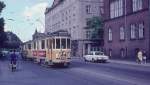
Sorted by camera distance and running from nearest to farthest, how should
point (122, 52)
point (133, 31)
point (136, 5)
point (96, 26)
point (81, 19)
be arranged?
point (136, 5)
point (133, 31)
point (122, 52)
point (96, 26)
point (81, 19)

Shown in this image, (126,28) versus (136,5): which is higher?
(136,5)

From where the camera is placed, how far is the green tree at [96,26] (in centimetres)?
8614

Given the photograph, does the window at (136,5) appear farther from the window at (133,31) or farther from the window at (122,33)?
the window at (122,33)

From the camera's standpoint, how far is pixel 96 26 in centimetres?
8638

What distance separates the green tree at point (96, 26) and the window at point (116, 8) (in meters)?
16.9

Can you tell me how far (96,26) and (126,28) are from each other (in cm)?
2502

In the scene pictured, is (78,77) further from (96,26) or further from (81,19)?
(81,19)

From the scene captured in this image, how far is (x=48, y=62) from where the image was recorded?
1523 inches

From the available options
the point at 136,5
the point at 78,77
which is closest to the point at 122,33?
the point at 136,5

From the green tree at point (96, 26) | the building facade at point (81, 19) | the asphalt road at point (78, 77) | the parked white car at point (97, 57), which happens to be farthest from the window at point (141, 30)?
the building facade at point (81, 19)

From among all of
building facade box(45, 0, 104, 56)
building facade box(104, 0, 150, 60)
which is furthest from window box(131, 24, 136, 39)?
building facade box(45, 0, 104, 56)

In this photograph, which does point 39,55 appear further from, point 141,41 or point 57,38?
point 141,41

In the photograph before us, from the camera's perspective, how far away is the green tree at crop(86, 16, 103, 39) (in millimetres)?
86137

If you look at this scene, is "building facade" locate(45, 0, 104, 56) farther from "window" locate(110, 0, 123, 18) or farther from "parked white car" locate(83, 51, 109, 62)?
"parked white car" locate(83, 51, 109, 62)
